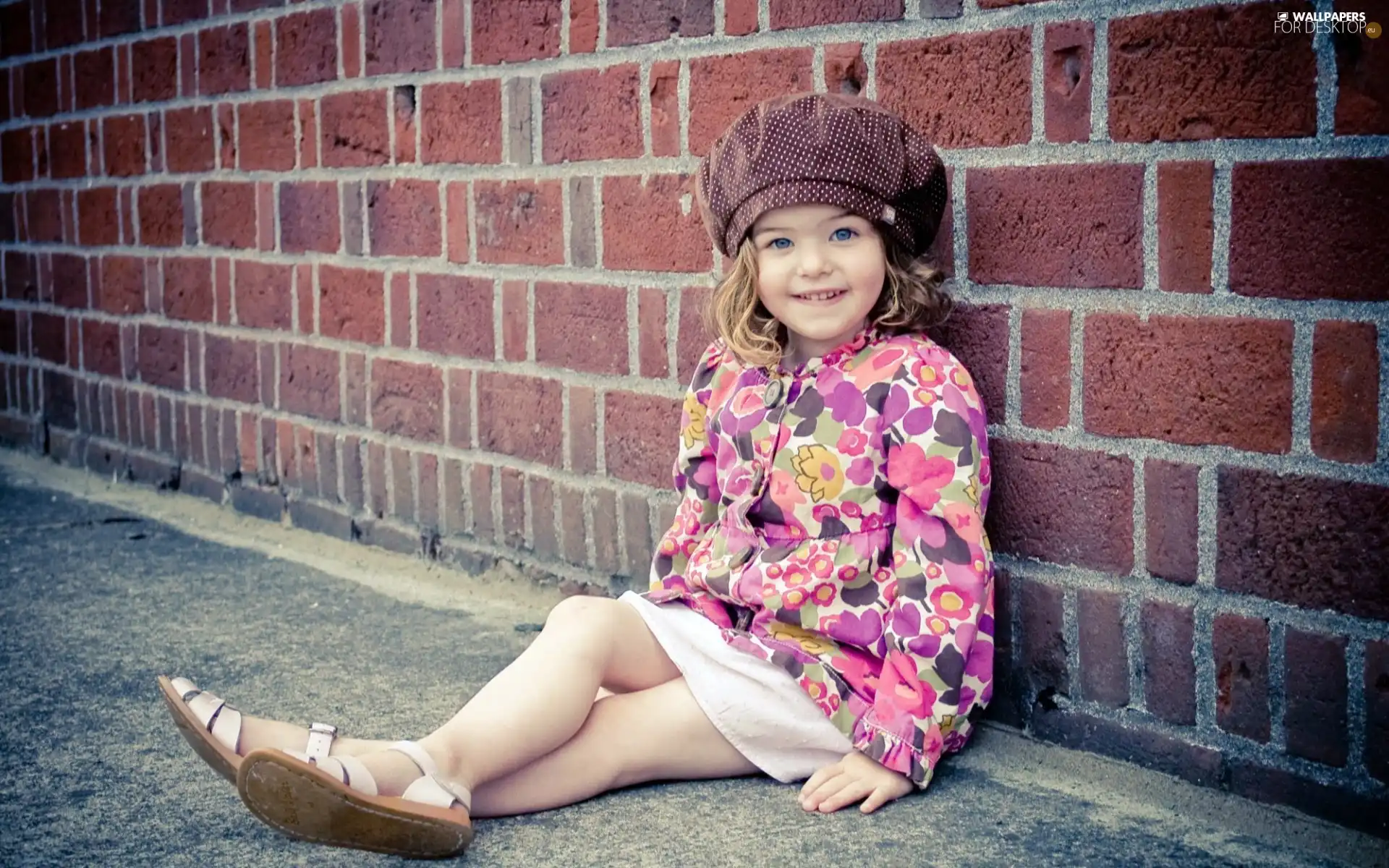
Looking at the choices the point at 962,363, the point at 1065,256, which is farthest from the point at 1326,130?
the point at 962,363

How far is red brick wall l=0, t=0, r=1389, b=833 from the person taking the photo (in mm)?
2018

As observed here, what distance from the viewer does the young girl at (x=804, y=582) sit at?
2182 millimetres

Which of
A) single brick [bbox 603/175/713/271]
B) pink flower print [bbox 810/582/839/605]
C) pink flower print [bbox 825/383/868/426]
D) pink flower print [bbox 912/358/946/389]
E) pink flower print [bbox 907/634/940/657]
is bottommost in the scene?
pink flower print [bbox 907/634/940/657]

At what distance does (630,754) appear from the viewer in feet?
7.47

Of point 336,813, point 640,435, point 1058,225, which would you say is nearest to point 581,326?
point 640,435

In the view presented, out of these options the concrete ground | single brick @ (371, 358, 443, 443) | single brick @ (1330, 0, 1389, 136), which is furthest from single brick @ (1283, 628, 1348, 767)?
single brick @ (371, 358, 443, 443)

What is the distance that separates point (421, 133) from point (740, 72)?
1.07 m

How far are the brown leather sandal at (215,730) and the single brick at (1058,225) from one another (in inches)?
49.6

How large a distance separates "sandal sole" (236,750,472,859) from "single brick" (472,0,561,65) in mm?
1750

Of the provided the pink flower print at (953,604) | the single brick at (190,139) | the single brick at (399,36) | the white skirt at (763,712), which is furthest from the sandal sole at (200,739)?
the single brick at (190,139)

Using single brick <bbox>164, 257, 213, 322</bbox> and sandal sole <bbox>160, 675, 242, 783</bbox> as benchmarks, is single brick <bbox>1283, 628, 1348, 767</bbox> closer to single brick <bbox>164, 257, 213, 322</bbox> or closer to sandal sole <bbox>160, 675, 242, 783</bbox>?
sandal sole <bbox>160, 675, 242, 783</bbox>

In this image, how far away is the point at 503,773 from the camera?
2166 mm

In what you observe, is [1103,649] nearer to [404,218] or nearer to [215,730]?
[215,730]

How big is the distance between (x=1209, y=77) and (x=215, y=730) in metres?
1.67
